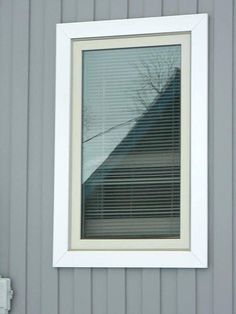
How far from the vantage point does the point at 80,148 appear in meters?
4.40

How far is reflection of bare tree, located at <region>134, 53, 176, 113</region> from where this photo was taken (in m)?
4.34

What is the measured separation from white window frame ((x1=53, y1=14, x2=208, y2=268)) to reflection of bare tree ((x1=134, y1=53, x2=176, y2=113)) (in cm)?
12

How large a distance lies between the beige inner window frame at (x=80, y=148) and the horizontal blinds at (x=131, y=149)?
0.03 m

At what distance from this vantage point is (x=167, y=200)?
4281 mm
